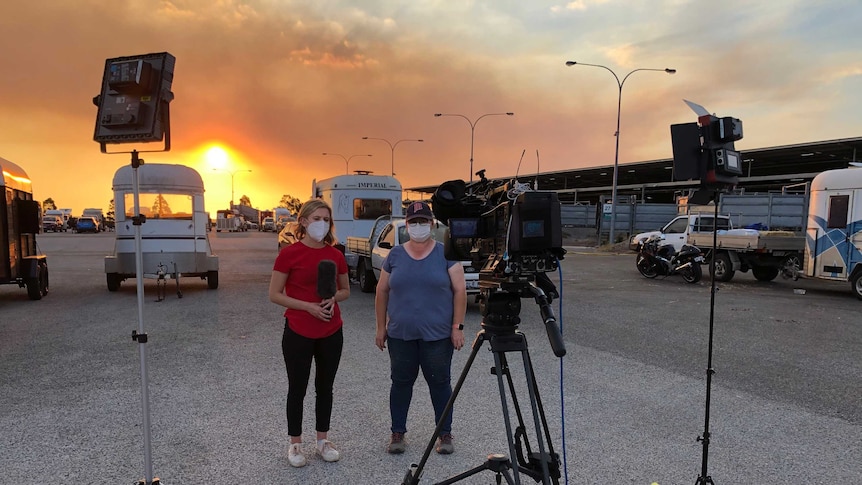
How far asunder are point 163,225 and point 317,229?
29.8 feet

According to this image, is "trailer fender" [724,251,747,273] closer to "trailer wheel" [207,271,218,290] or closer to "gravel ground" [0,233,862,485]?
"gravel ground" [0,233,862,485]

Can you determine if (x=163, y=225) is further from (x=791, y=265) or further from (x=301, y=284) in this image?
(x=791, y=265)

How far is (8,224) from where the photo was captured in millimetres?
9680

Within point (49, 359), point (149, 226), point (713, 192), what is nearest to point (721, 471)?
point (713, 192)

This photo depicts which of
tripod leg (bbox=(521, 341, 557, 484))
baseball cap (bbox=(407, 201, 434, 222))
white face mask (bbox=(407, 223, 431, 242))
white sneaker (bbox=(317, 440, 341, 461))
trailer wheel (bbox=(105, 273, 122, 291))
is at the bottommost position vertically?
white sneaker (bbox=(317, 440, 341, 461))

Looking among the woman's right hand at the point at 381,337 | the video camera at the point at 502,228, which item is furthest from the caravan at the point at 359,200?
the video camera at the point at 502,228

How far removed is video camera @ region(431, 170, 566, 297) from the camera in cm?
268

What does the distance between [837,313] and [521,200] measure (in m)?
10.4

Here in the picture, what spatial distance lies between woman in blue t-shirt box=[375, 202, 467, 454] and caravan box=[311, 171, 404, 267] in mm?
12123

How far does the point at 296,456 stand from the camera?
357 cm

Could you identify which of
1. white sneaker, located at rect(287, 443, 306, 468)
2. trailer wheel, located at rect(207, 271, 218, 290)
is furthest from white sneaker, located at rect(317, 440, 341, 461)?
trailer wheel, located at rect(207, 271, 218, 290)

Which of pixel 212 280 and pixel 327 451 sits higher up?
pixel 212 280

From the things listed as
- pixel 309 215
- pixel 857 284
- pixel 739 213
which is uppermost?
pixel 739 213

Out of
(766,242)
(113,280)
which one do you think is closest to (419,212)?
(113,280)
